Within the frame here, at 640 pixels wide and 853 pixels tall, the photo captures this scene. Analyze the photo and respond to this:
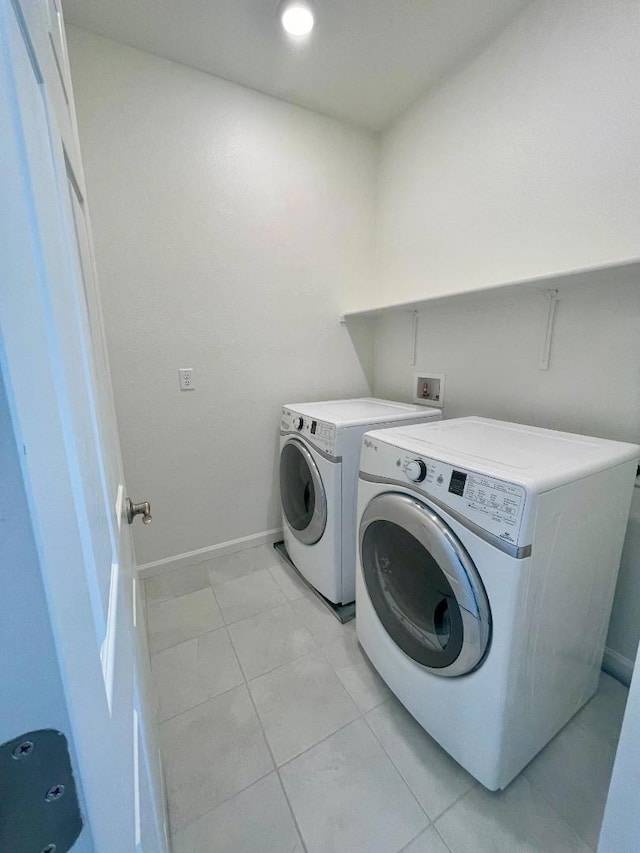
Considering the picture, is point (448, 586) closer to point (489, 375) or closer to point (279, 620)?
point (279, 620)

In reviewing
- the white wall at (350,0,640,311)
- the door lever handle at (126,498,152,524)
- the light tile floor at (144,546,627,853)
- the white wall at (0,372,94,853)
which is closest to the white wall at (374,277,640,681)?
the white wall at (350,0,640,311)

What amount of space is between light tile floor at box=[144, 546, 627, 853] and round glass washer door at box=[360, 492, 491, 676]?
1.12 feet

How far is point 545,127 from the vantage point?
139 cm

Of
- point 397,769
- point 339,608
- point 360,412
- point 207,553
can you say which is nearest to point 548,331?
point 360,412

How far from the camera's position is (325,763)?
1087mm

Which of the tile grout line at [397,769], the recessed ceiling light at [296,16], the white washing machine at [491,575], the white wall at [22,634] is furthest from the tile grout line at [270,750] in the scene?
the recessed ceiling light at [296,16]

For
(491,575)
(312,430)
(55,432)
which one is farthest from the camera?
(312,430)

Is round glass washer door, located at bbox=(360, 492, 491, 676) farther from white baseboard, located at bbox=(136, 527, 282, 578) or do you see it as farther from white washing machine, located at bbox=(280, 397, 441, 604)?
white baseboard, located at bbox=(136, 527, 282, 578)

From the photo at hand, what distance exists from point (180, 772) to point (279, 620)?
0.64 metres

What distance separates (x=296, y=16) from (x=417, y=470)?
183 centimetres

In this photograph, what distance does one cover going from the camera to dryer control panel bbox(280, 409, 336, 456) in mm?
1524

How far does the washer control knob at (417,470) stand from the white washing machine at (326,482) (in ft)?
1.65

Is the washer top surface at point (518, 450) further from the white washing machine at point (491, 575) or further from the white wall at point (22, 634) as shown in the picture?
the white wall at point (22, 634)

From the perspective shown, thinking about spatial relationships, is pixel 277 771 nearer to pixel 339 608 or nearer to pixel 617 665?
pixel 339 608
